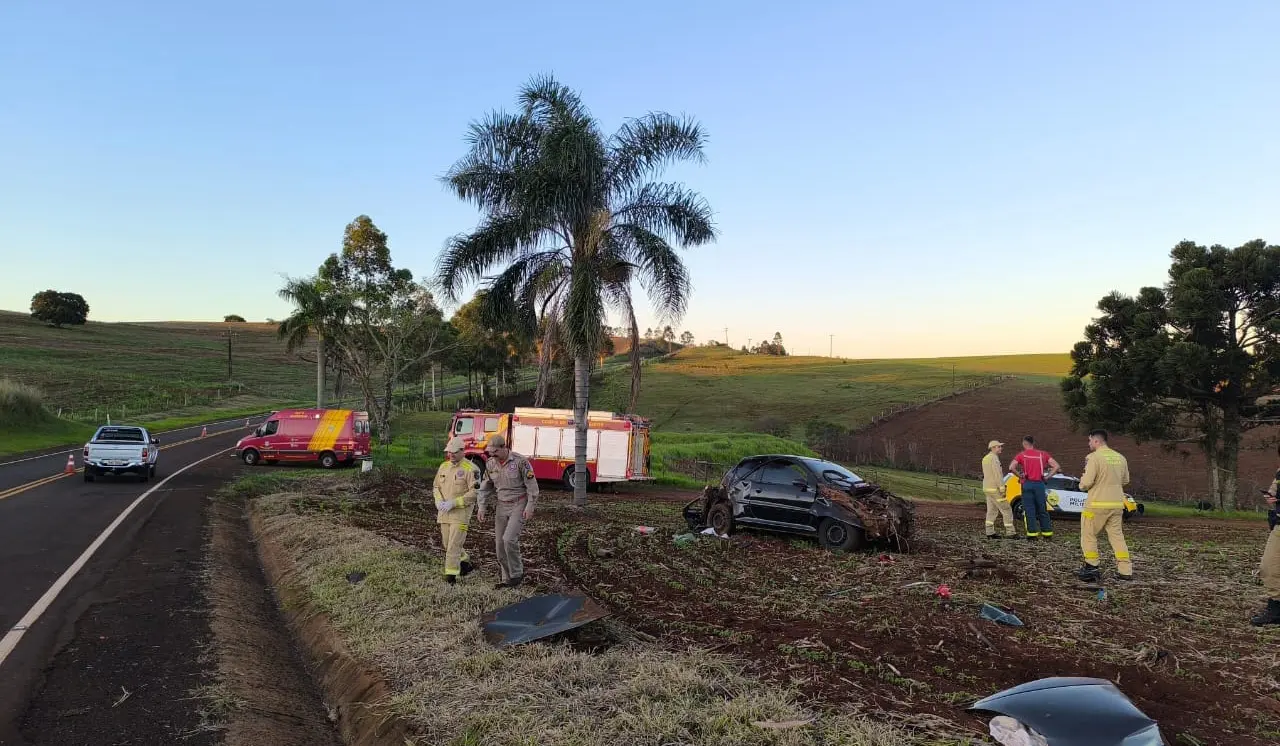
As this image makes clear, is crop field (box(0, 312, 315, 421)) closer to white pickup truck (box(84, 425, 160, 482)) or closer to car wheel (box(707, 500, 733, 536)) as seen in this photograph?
white pickup truck (box(84, 425, 160, 482))

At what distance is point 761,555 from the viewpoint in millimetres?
11406

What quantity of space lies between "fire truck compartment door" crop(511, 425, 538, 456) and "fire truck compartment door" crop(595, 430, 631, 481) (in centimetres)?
229

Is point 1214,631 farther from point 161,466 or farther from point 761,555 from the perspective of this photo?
point 161,466

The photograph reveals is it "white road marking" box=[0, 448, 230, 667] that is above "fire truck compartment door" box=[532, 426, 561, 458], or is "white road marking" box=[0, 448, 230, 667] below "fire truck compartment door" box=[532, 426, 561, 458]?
below

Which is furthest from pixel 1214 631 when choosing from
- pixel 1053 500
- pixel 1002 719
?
pixel 1053 500

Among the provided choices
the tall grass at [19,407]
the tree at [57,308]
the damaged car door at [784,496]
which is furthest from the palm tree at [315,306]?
the tree at [57,308]

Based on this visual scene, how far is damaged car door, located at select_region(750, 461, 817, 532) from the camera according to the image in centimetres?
1244

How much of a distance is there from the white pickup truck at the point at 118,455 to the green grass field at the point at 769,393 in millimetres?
36173

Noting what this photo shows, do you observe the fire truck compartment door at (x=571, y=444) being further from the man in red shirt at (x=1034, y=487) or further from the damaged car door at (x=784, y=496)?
the man in red shirt at (x=1034, y=487)

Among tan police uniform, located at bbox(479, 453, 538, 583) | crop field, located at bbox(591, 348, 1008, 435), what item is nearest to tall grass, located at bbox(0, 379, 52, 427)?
crop field, located at bbox(591, 348, 1008, 435)

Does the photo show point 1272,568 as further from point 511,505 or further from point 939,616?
point 511,505

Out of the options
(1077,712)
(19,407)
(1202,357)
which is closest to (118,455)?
(19,407)

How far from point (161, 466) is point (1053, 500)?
1060 inches

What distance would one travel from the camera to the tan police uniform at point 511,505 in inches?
332
